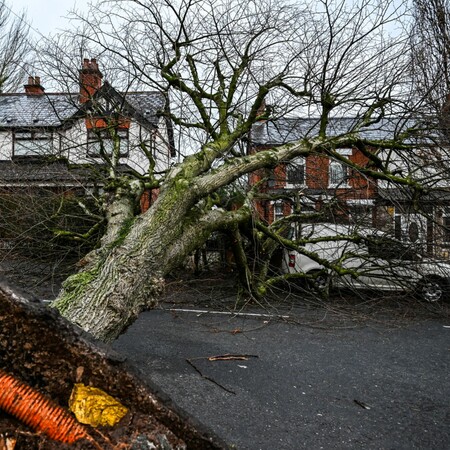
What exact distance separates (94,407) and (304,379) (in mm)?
3775

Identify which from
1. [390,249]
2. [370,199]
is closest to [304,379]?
[390,249]

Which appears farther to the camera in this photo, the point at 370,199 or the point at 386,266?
the point at 370,199

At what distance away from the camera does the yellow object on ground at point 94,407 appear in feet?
3.12

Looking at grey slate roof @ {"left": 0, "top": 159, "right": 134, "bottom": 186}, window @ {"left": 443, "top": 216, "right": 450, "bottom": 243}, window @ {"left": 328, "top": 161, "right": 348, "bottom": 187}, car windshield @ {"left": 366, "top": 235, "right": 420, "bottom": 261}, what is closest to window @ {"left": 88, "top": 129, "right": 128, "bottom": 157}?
grey slate roof @ {"left": 0, "top": 159, "right": 134, "bottom": 186}

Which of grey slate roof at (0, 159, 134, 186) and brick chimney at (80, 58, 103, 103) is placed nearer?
brick chimney at (80, 58, 103, 103)

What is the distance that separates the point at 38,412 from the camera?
92 centimetres

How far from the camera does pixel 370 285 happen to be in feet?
23.9

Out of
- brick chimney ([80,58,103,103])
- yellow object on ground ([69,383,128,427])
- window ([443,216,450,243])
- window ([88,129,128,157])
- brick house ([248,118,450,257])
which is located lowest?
yellow object on ground ([69,383,128,427])

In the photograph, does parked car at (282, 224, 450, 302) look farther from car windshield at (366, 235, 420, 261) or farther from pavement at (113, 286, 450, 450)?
pavement at (113, 286, 450, 450)

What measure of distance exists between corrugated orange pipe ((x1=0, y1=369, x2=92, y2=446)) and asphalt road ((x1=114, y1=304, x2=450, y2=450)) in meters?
1.06

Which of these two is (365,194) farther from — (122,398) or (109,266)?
(122,398)

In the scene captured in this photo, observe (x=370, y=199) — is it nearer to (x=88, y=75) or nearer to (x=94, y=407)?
(x=88, y=75)

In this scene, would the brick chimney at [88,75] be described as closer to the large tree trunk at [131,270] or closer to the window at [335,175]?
the large tree trunk at [131,270]

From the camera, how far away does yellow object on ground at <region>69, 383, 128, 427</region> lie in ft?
3.12
